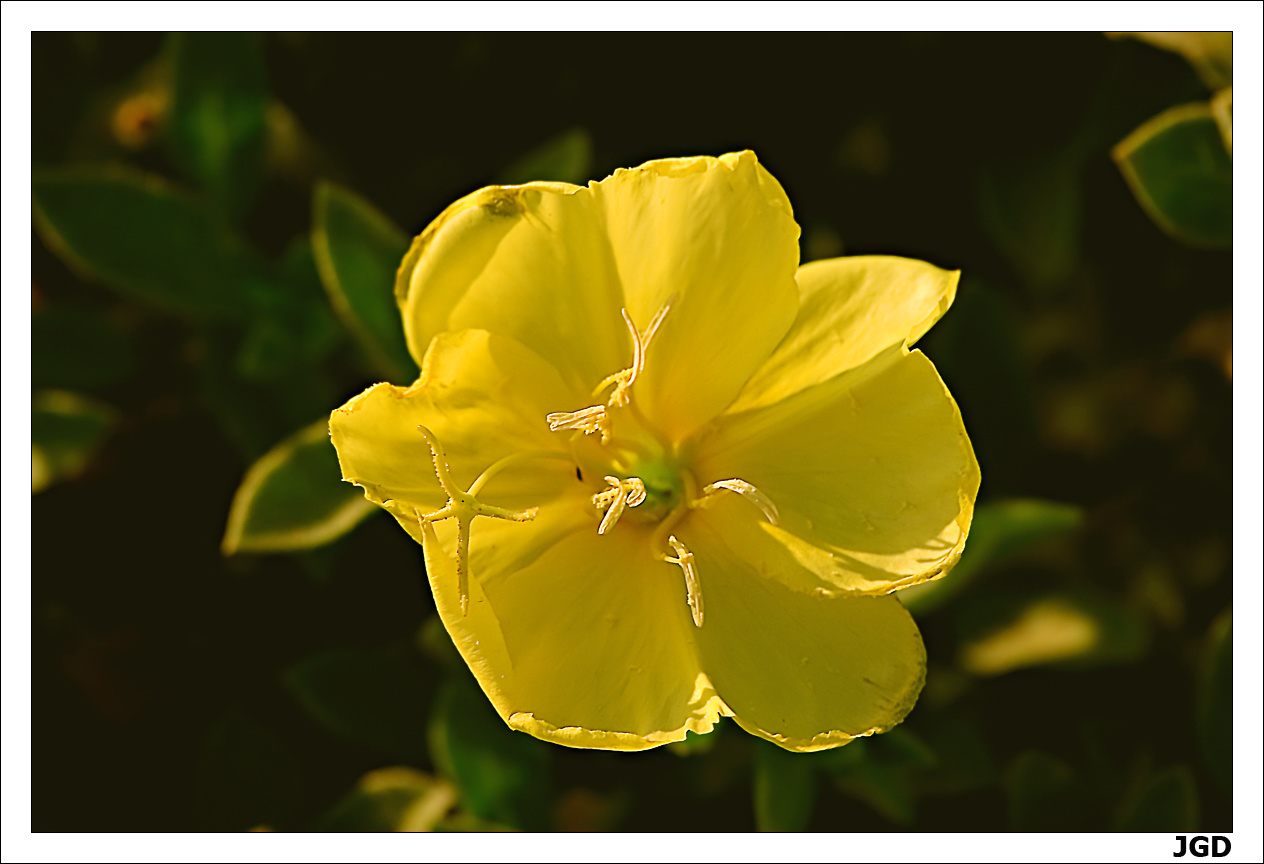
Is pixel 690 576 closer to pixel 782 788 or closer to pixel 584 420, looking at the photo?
pixel 584 420

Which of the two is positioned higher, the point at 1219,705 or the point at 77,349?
the point at 77,349

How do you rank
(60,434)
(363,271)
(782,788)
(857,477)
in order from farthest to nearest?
1. (60,434)
2. (363,271)
3. (782,788)
4. (857,477)

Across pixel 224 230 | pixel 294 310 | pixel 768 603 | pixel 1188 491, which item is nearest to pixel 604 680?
pixel 768 603

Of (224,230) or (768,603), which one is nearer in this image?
(768,603)

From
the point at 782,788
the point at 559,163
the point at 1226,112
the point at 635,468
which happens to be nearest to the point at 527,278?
the point at 635,468

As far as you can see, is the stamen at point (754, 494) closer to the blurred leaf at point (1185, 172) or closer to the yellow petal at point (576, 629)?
the yellow petal at point (576, 629)

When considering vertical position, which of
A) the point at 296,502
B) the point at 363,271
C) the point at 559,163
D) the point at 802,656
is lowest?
the point at 802,656

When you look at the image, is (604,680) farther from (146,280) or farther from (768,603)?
(146,280)

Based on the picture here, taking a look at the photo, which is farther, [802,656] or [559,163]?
[559,163]
